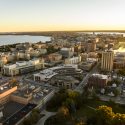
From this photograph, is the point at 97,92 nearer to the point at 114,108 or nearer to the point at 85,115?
the point at 114,108

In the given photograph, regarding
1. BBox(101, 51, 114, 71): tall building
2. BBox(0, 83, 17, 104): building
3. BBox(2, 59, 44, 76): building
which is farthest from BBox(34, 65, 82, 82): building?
BBox(0, 83, 17, 104): building

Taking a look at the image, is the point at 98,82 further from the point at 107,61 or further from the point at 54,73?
the point at 107,61

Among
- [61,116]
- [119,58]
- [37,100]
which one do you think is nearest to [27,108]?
[37,100]

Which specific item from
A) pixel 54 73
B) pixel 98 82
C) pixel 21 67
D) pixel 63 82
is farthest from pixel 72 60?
pixel 98 82

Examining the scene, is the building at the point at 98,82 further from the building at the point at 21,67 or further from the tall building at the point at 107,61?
the building at the point at 21,67

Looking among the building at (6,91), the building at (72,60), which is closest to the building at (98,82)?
the building at (6,91)

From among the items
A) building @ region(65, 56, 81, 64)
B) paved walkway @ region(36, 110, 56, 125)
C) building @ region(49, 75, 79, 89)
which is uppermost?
building @ region(65, 56, 81, 64)

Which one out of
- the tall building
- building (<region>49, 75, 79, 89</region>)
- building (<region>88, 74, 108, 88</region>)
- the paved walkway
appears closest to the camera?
the paved walkway

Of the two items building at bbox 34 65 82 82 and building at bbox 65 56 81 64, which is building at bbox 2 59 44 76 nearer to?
building at bbox 34 65 82 82

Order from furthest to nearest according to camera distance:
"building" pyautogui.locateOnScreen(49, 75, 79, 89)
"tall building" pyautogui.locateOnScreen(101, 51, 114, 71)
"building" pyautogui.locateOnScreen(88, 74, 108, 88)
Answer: "tall building" pyautogui.locateOnScreen(101, 51, 114, 71) < "building" pyautogui.locateOnScreen(49, 75, 79, 89) < "building" pyautogui.locateOnScreen(88, 74, 108, 88)
